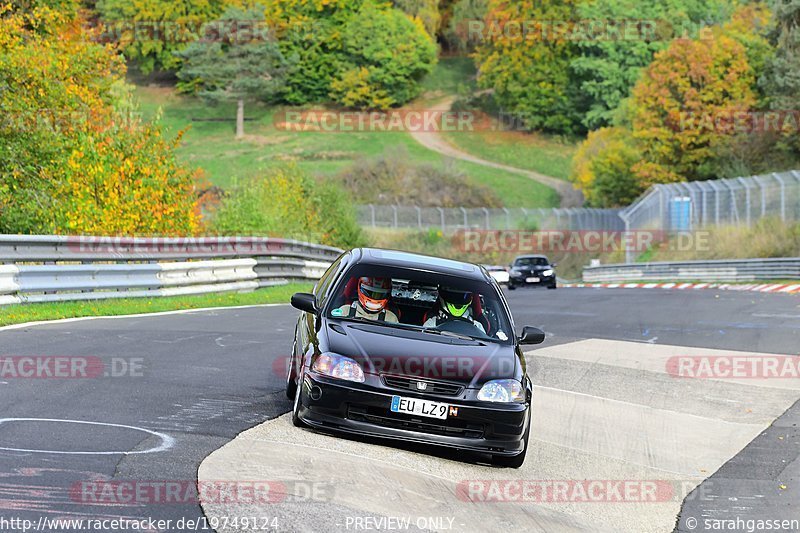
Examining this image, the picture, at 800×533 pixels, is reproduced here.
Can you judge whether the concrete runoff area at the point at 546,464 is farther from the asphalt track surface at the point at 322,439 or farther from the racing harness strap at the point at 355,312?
the racing harness strap at the point at 355,312

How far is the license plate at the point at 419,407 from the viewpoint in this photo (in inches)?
349

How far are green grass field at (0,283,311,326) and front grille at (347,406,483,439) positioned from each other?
769cm

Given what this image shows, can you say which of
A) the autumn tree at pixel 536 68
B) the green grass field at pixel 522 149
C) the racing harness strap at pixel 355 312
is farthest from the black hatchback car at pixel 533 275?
the autumn tree at pixel 536 68

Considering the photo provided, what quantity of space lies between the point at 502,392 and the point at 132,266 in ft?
41.3

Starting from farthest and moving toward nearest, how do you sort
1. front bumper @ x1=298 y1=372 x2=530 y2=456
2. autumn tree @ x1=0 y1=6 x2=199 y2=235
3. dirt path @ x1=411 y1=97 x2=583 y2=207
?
dirt path @ x1=411 y1=97 x2=583 y2=207, autumn tree @ x1=0 y1=6 x2=199 y2=235, front bumper @ x1=298 y1=372 x2=530 y2=456

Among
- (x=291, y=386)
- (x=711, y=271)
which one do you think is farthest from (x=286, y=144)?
(x=291, y=386)

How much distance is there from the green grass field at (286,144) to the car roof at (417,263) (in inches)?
2996

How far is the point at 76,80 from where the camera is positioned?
37.2 meters

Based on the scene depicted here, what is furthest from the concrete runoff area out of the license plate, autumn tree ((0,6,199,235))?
autumn tree ((0,6,199,235))

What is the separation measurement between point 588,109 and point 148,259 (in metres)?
87.8

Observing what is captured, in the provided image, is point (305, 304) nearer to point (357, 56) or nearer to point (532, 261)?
point (532, 261)

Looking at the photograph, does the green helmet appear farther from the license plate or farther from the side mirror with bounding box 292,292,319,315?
the license plate

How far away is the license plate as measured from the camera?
888cm

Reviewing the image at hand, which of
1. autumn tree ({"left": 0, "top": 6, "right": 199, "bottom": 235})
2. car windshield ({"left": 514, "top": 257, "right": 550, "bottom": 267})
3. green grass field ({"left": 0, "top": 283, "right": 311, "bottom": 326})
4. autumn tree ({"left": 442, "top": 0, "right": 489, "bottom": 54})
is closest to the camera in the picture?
green grass field ({"left": 0, "top": 283, "right": 311, "bottom": 326})
